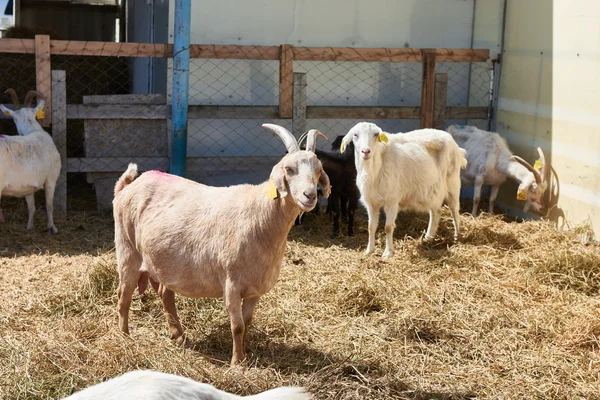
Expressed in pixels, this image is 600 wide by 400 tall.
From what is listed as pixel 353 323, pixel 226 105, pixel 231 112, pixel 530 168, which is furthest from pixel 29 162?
pixel 530 168

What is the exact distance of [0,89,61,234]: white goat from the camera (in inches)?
324

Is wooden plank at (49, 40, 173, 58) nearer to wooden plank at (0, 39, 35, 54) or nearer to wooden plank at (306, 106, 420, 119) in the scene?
wooden plank at (0, 39, 35, 54)

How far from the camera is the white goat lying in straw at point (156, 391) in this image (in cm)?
241

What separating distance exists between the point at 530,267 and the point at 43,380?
458 cm

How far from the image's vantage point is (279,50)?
925 cm

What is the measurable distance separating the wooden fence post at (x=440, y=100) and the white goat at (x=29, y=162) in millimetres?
4557

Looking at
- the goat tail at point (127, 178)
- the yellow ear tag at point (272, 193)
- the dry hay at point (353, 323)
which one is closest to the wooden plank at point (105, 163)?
the dry hay at point (353, 323)

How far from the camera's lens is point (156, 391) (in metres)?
2.44

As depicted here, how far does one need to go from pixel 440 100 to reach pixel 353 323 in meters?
4.75

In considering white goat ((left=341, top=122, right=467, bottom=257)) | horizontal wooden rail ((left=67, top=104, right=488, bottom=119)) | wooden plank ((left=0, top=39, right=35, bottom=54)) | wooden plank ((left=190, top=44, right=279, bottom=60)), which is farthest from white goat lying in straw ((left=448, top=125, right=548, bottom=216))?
wooden plank ((left=0, top=39, right=35, bottom=54))

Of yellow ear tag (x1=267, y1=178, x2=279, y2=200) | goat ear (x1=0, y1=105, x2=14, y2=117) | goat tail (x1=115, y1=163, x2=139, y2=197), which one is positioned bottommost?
goat tail (x1=115, y1=163, x2=139, y2=197)

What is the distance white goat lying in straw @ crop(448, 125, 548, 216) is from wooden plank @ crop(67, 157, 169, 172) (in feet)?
12.4

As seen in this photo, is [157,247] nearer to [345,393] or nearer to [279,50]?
[345,393]

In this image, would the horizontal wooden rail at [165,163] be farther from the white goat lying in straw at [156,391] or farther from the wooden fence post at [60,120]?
the white goat lying in straw at [156,391]
